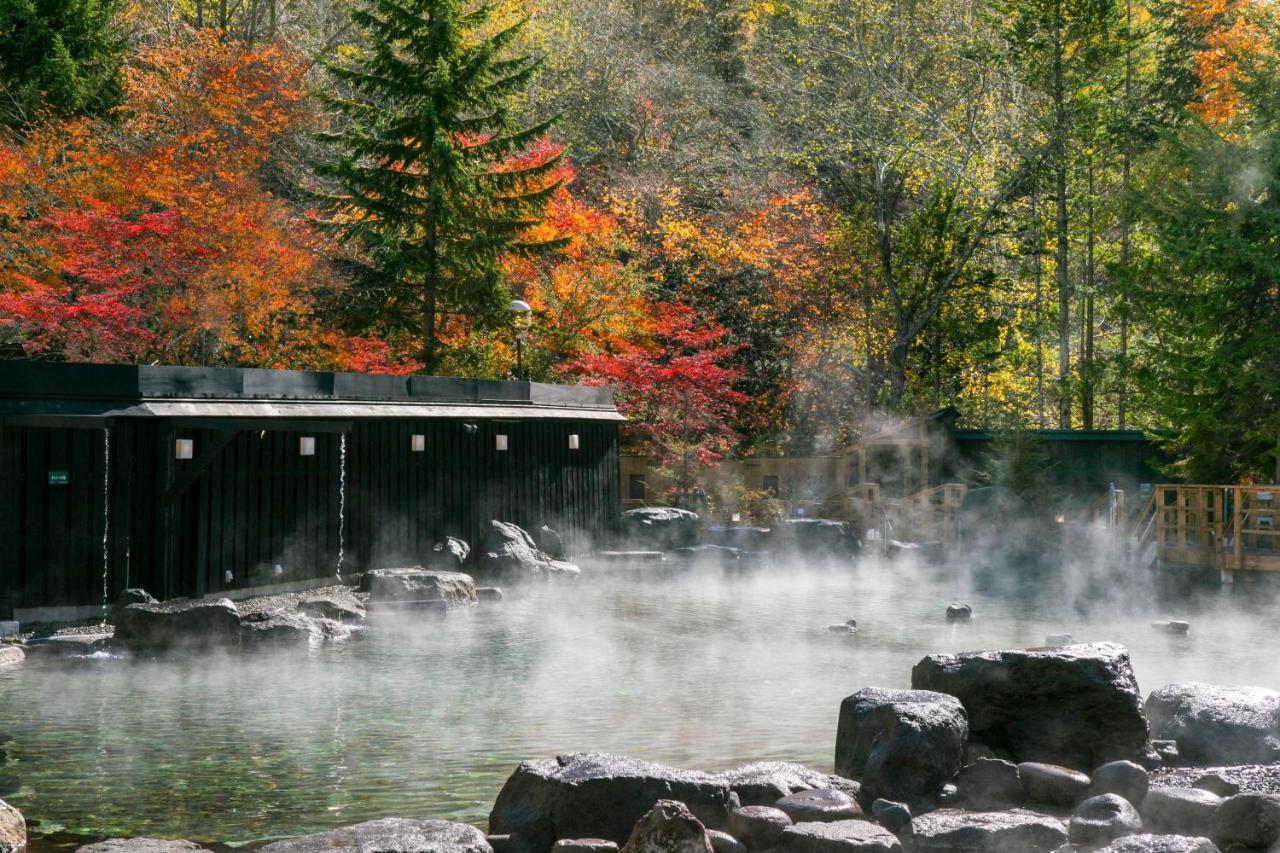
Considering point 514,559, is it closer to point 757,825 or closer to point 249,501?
point 249,501

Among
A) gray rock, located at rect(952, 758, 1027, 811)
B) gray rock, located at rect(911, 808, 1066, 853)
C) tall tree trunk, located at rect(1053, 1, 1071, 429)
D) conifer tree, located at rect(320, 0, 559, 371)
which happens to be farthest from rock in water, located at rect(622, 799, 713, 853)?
tall tree trunk, located at rect(1053, 1, 1071, 429)

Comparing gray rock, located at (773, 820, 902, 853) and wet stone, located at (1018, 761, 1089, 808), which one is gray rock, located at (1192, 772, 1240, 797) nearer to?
wet stone, located at (1018, 761, 1089, 808)

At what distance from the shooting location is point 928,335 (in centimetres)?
3612

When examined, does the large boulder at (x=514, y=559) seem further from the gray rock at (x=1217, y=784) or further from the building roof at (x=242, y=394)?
the gray rock at (x=1217, y=784)

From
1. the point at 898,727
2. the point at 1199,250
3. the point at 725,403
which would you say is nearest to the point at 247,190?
the point at 725,403

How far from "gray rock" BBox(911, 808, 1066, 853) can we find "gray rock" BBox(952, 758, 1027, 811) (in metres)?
0.77

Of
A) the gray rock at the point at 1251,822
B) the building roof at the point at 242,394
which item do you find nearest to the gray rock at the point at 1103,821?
the gray rock at the point at 1251,822

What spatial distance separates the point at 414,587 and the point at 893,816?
33.9 ft

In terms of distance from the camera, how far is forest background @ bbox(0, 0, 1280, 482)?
23.3m

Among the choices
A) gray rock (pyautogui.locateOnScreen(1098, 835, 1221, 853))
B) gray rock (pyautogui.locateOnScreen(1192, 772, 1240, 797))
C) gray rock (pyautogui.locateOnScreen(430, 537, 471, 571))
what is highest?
gray rock (pyautogui.locateOnScreen(430, 537, 471, 571))

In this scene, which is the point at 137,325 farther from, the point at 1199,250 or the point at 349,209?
the point at 1199,250

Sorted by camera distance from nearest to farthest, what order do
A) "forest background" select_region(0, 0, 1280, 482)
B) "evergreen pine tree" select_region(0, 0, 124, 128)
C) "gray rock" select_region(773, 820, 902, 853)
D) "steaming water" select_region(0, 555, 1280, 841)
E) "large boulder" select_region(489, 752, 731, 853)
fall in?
"gray rock" select_region(773, 820, 902, 853) < "large boulder" select_region(489, 752, 731, 853) < "steaming water" select_region(0, 555, 1280, 841) < "forest background" select_region(0, 0, 1280, 482) < "evergreen pine tree" select_region(0, 0, 124, 128)

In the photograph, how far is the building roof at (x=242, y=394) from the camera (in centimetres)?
1401

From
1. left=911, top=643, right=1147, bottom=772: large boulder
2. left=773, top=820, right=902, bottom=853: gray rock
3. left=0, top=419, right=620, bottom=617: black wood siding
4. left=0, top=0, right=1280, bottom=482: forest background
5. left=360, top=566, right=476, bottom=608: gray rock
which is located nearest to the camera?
left=773, top=820, right=902, bottom=853: gray rock
